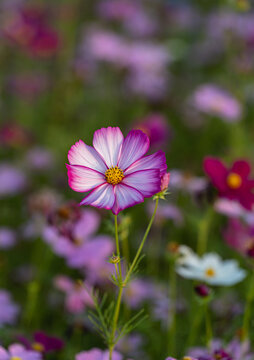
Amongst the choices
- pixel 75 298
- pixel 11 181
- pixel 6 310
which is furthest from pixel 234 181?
pixel 11 181

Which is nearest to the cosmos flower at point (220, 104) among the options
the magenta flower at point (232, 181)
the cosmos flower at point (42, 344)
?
the magenta flower at point (232, 181)

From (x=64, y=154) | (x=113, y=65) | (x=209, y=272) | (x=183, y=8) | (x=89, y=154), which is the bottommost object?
(x=209, y=272)

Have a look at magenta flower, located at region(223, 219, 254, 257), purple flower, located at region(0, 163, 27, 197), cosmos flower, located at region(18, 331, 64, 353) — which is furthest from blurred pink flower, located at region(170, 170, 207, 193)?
purple flower, located at region(0, 163, 27, 197)

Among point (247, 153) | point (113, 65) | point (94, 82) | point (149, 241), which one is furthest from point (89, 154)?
point (94, 82)

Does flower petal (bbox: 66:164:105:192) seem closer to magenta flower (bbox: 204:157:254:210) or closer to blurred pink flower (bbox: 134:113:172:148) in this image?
magenta flower (bbox: 204:157:254:210)

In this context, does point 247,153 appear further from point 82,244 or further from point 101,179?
point 101,179

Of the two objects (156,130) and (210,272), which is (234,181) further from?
(156,130)
